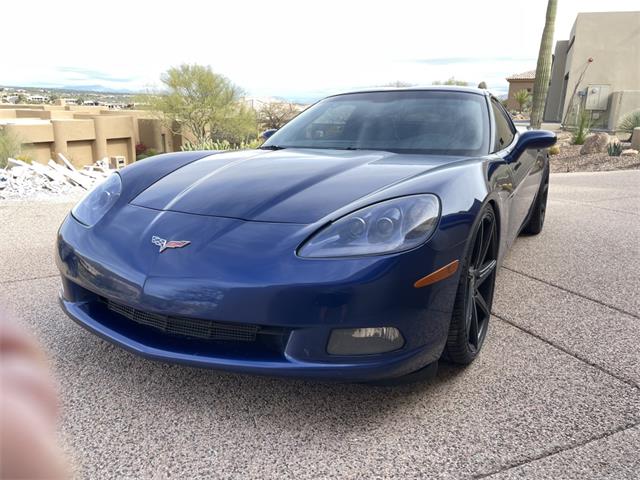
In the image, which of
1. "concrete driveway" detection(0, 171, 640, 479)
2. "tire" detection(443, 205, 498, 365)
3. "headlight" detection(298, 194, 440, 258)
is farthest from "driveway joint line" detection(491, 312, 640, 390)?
"headlight" detection(298, 194, 440, 258)

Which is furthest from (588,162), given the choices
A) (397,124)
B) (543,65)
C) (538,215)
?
(397,124)

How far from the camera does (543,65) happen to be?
17078 mm

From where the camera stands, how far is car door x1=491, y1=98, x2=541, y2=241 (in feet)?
10.8

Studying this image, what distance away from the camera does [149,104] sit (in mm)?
43906

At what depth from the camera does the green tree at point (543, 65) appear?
53.6 ft

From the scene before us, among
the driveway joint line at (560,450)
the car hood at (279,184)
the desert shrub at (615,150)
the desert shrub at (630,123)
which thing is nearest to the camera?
the driveway joint line at (560,450)

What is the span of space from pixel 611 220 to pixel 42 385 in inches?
245

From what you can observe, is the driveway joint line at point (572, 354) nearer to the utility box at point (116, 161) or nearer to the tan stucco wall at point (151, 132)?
the utility box at point (116, 161)

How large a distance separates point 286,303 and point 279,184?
0.75m

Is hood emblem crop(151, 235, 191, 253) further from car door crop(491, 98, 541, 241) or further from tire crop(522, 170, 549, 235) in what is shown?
tire crop(522, 170, 549, 235)

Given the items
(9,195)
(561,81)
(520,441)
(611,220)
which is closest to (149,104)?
(561,81)

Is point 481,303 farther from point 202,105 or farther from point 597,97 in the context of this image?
point 202,105

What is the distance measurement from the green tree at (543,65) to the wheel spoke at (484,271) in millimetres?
15818

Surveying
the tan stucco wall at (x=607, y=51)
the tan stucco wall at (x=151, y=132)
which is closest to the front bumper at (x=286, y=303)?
the tan stucco wall at (x=607, y=51)
